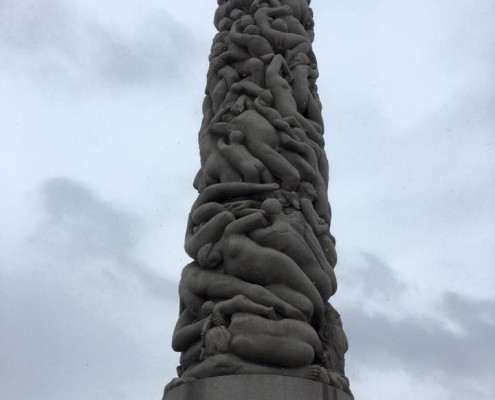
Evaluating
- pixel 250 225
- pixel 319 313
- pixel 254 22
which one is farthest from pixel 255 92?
pixel 319 313

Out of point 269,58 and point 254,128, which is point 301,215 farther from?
point 269,58

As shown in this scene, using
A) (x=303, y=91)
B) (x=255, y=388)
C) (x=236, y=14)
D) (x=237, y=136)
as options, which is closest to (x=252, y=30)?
(x=236, y=14)

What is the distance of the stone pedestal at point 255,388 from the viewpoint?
668 centimetres

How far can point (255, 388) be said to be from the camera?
6.70 m

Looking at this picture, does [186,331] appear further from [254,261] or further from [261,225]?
[261,225]

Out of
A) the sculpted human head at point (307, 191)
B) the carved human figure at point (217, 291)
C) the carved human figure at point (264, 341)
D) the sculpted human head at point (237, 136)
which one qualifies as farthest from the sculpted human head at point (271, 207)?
the carved human figure at point (264, 341)

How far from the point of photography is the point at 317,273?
7.89m

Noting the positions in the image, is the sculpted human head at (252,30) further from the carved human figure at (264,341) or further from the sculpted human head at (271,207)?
the carved human figure at (264,341)

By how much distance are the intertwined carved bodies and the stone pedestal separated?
0.17m

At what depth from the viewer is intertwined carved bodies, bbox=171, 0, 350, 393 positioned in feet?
23.4

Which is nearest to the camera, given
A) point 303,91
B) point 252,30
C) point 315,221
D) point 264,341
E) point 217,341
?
point 264,341

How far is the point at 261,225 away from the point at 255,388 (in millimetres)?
1890

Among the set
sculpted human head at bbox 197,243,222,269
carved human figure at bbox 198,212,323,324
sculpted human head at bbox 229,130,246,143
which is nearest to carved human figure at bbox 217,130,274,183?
sculpted human head at bbox 229,130,246,143

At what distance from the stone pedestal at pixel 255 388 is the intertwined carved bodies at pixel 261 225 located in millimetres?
168
